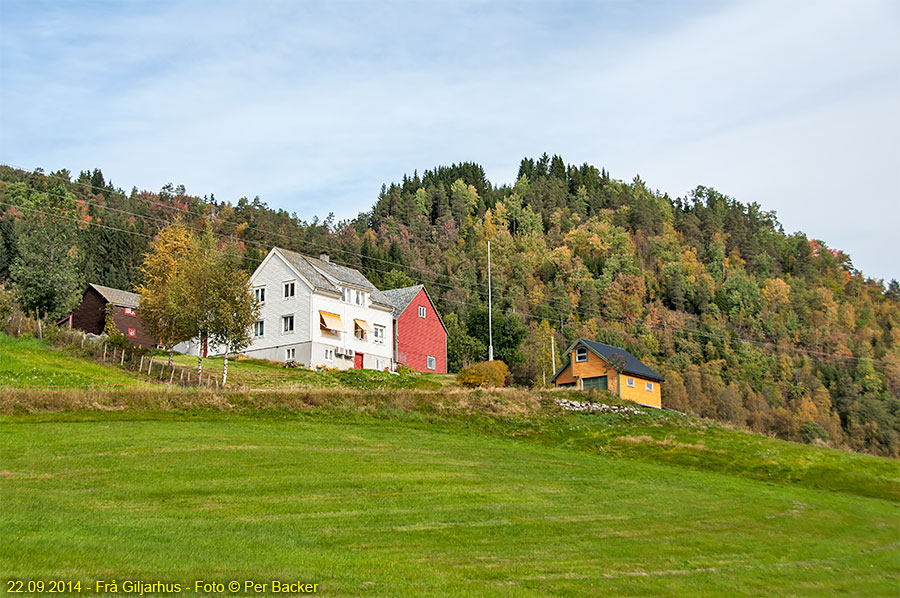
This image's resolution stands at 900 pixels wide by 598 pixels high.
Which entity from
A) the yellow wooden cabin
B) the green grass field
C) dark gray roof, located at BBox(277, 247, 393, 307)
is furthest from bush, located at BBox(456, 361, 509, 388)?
dark gray roof, located at BBox(277, 247, 393, 307)

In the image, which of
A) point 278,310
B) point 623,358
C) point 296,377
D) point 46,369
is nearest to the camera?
point 46,369

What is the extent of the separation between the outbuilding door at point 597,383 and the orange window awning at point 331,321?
1776cm

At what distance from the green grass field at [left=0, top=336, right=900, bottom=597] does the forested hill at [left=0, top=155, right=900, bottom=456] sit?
4870cm

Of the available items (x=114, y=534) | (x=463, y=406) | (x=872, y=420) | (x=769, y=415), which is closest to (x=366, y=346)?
(x=463, y=406)

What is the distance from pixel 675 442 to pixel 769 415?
285 feet

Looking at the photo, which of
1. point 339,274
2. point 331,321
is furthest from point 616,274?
point 331,321

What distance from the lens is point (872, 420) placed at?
11650 centimetres

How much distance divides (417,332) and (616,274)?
84.6m

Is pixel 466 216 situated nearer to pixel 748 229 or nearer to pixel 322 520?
pixel 748 229

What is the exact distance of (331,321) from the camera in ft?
184

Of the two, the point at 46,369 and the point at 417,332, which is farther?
the point at 417,332

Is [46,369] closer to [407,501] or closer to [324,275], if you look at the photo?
[407,501]

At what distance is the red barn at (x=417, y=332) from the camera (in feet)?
211

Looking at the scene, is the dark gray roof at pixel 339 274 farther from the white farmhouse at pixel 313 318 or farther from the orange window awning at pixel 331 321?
the orange window awning at pixel 331 321
